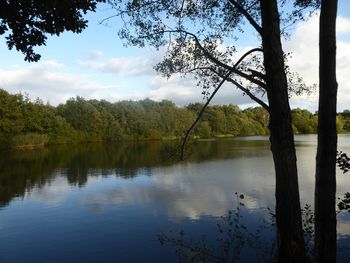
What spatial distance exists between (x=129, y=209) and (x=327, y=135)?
13400 mm

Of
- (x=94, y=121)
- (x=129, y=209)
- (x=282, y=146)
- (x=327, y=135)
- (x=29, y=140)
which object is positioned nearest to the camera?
(x=327, y=135)

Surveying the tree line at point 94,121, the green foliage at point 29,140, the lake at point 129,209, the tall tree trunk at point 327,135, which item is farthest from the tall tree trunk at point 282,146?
the green foliage at point 29,140

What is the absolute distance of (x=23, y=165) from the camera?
3409 centimetres

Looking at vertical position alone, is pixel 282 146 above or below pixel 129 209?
above

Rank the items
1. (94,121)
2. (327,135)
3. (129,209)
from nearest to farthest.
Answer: (327,135)
(129,209)
(94,121)

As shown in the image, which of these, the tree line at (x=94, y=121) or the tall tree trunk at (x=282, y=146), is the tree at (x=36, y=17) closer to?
the tall tree trunk at (x=282, y=146)

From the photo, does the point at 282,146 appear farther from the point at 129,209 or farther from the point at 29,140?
the point at 29,140

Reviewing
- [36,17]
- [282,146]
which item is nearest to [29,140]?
[36,17]

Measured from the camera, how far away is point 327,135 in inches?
Answer: 146

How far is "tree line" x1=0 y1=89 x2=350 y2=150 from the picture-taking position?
56.4 m

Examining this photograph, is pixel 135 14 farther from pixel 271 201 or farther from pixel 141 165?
pixel 141 165

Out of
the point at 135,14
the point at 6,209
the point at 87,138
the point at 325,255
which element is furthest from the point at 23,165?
the point at 87,138

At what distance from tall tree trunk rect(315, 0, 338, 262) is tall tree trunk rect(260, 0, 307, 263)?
665mm

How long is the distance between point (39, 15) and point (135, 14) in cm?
160
